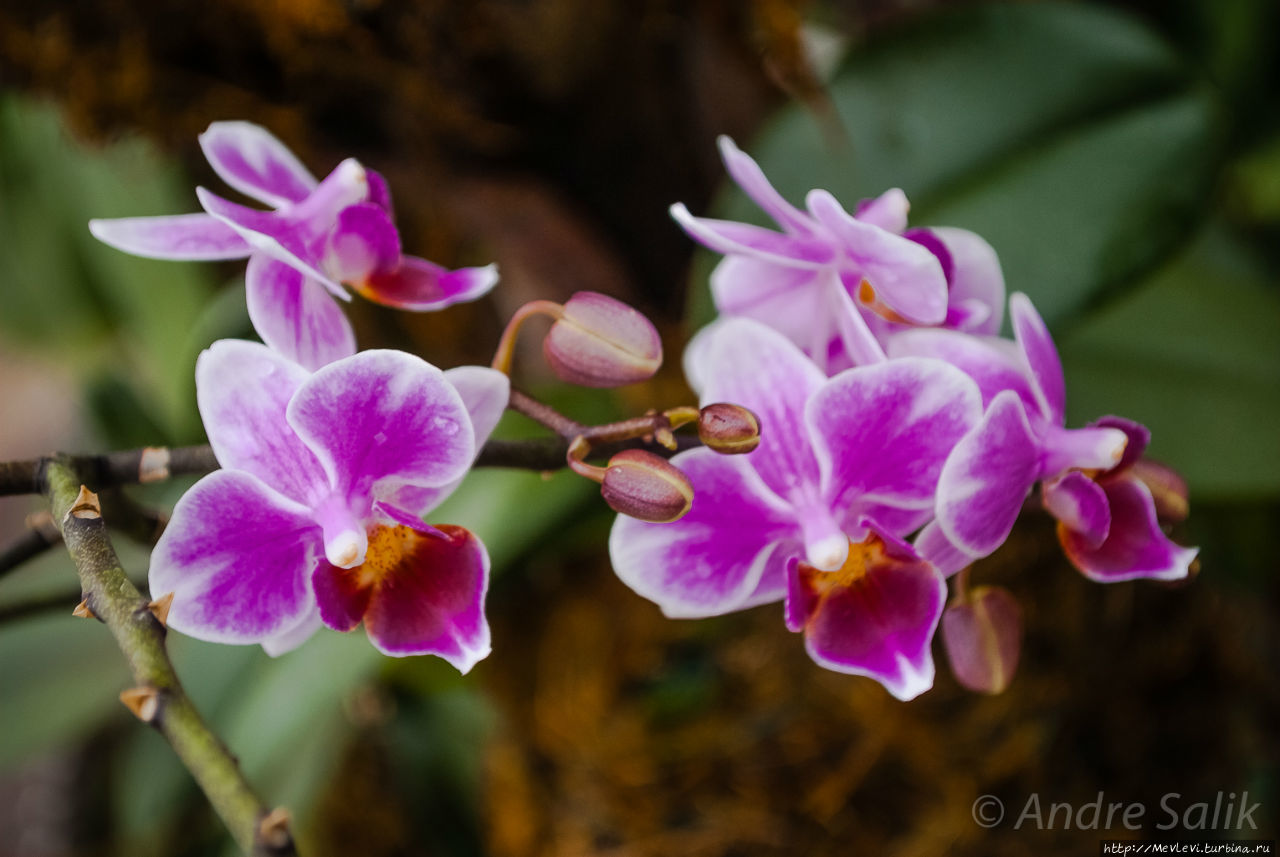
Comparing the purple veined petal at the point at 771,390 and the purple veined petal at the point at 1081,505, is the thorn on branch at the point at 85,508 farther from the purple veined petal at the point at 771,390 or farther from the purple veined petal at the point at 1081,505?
the purple veined petal at the point at 1081,505

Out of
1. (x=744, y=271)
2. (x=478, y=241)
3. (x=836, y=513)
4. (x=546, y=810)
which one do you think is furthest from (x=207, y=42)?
(x=546, y=810)

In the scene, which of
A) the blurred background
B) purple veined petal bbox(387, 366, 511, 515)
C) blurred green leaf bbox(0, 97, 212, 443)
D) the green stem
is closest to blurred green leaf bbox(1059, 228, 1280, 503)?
the blurred background

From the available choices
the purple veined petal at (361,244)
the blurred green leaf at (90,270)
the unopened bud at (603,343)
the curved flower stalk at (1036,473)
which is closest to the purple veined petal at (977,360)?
the curved flower stalk at (1036,473)

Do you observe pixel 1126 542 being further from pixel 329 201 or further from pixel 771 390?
pixel 329 201

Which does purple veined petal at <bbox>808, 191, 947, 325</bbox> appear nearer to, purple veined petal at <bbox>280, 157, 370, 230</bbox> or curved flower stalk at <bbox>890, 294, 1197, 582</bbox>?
curved flower stalk at <bbox>890, 294, 1197, 582</bbox>

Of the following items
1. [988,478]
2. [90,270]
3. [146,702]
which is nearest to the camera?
[146,702]

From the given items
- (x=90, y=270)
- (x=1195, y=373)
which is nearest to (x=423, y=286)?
(x=1195, y=373)

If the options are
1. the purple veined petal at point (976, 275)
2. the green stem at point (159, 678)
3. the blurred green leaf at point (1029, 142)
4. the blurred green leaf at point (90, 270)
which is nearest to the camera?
the green stem at point (159, 678)
